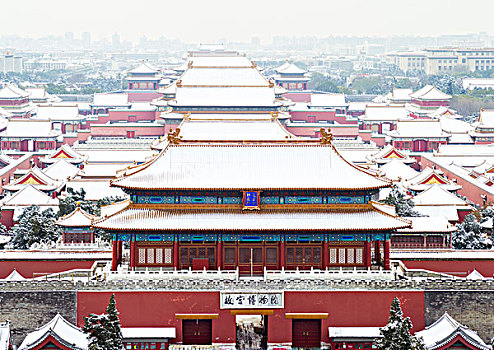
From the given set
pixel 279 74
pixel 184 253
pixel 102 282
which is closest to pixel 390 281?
pixel 184 253

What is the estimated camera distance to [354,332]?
30.6 metres

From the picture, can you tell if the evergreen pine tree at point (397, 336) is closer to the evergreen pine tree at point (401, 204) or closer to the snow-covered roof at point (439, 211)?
the evergreen pine tree at point (401, 204)

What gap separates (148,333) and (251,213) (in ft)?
17.9

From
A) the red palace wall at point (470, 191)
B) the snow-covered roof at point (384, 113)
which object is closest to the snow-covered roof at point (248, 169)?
the red palace wall at point (470, 191)

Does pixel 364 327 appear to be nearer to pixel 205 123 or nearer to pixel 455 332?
pixel 455 332

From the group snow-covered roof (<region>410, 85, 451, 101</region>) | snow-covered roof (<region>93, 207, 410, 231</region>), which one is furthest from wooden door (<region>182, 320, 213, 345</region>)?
snow-covered roof (<region>410, 85, 451, 101</region>)

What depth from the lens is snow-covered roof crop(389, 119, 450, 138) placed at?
220 feet

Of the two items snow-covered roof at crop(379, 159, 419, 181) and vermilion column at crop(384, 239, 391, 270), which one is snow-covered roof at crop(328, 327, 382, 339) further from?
snow-covered roof at crop(379, 159, 419, 181)

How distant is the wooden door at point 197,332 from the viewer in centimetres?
3114

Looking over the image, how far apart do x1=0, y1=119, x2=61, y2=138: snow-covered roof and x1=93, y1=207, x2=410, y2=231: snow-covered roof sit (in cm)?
3610

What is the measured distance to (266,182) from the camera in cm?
3231

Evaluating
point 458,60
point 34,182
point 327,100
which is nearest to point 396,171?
point 34,182

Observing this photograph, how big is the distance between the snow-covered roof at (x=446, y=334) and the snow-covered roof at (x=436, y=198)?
15.3 m

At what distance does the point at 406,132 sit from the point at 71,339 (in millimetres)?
42491
